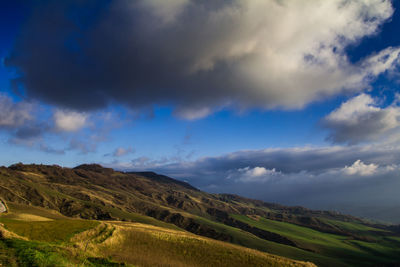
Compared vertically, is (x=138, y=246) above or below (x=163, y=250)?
above

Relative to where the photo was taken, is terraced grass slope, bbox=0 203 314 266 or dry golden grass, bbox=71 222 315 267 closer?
terraced grass slope, bbox=0 203 314 266

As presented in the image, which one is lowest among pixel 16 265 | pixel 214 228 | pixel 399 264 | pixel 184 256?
pixel 399 264

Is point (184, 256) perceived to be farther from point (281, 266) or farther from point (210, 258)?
point (281, 266)

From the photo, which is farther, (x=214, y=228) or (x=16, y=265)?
(x=214, y=228)

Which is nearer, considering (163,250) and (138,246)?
(163,250)

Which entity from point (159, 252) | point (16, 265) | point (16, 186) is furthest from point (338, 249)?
point (16, 186)

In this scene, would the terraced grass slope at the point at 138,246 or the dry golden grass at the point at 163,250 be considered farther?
the dry golden grass at the point at 163,250

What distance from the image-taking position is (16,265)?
21734mm

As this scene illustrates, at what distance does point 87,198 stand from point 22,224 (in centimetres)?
15808

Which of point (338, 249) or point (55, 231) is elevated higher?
point (55, 231)

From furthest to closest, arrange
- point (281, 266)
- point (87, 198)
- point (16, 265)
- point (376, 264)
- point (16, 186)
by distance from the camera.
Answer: point (87, 198) → point (16, 186) → point (376, 264) → point (281, 266) → point (16, 265)

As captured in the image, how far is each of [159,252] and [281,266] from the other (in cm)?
2457


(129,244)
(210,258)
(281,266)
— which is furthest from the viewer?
(129,244)

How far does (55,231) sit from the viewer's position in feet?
169
